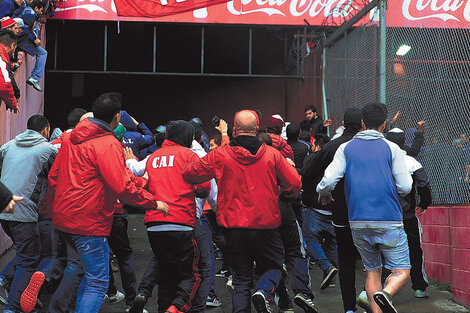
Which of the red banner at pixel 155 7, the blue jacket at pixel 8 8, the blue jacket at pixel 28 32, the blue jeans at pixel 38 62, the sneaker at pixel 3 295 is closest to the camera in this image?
the sneaker at pixel 3 295

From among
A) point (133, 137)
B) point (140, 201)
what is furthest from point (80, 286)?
point (133, 137)

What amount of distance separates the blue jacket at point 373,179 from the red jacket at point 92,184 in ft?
5.83

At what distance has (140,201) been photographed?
5.29 m

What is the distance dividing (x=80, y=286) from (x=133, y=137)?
460 cm

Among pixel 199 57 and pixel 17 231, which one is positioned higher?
pixel 199 57

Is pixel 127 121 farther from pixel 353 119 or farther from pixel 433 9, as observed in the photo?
pixel 433 9

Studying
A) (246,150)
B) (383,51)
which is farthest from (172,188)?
(383,51)

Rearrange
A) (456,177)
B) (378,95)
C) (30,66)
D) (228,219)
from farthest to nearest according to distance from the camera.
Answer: (30,66) → (378,95) → (456,177) → (228,219)

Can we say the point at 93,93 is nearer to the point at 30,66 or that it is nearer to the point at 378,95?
Result: the point at 30,66

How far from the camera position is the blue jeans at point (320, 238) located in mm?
7914

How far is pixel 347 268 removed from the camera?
620cm

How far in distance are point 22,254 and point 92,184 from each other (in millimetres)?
1581

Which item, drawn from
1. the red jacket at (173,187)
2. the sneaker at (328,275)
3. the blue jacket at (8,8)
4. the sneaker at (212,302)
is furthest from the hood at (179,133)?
the blue jacket at (8,8)

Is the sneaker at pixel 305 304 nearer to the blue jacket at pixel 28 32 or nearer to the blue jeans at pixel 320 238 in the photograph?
the blue jeans at pixel 320 238
